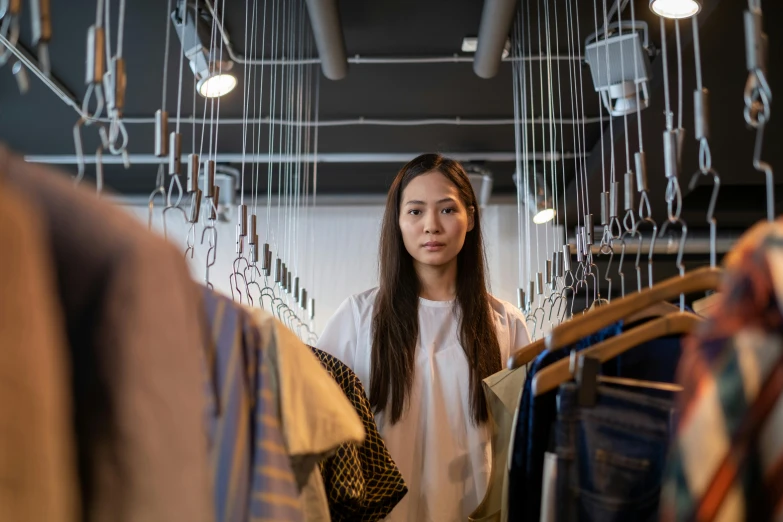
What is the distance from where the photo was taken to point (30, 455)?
0.53 m

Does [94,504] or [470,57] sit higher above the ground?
[470,57]

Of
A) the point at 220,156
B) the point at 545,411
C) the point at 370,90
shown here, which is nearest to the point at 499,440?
the point at 545,411

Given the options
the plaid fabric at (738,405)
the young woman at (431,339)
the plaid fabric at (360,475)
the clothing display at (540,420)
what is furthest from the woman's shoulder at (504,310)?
the plaid fabric at (738,405)

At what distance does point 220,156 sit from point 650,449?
4365 mm

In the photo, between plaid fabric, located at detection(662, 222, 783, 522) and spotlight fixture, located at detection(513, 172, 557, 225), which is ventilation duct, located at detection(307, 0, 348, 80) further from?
plaid fabric, located at detection(662, 222, 783, 522)

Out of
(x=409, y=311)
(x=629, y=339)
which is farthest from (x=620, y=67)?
(x=629, y=339)

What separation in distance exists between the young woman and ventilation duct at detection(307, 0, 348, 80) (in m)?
0.93

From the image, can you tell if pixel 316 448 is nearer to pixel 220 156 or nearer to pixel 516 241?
pixel 220 156

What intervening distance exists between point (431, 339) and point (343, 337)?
24 cm

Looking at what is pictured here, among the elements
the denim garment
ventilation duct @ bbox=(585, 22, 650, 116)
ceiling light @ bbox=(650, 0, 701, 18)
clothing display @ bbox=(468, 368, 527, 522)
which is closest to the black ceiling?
ventilation duct @ bbox=(585, 22, 650, 116)

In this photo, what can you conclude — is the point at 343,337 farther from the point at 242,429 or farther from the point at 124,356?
the point at 124,356

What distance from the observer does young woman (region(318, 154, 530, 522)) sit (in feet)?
6.46

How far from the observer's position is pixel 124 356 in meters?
0.61

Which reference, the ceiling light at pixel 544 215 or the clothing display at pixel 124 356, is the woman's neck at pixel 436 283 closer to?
the clothing display at pixel 124 356
